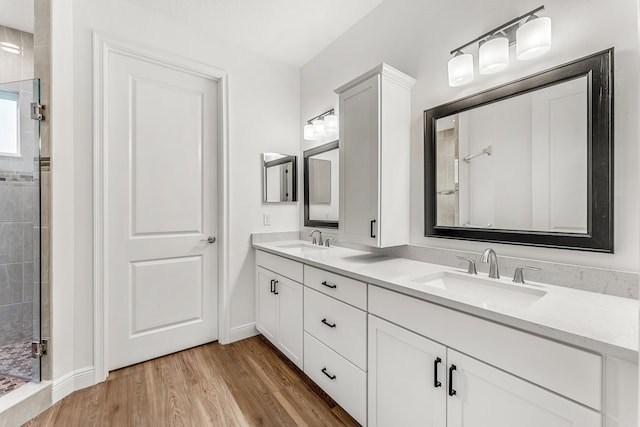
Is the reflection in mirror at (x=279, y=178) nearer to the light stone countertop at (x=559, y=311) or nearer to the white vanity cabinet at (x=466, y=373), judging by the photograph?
the light stone countertop at (x=559, y=311)

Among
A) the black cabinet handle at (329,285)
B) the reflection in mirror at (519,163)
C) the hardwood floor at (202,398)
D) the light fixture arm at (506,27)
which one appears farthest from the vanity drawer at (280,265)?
the light fixture arm at (506,27)

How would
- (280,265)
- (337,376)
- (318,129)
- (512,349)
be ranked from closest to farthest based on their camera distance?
(512,349) → (337,376) → (280,265) → (318,129)

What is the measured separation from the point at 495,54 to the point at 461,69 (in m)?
0.17

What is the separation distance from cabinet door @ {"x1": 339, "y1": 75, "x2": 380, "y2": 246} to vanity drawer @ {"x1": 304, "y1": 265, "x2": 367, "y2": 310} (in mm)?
321

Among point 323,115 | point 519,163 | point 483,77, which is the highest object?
point 323,115

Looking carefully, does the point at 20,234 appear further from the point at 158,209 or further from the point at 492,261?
the point at 492,261

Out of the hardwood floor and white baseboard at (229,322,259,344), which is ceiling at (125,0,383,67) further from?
the hardwood floor

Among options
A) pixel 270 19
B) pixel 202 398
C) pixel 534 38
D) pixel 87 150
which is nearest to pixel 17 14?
pixel 87 150

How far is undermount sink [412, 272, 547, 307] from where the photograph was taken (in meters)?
1.16

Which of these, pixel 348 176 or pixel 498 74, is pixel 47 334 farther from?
pixel 498 74

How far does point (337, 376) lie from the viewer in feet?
5.11

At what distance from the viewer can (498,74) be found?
140cm

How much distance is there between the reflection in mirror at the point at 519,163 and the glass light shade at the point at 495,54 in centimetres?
17

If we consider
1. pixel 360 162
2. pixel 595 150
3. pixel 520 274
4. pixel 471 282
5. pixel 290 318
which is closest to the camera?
pixel 595 150
